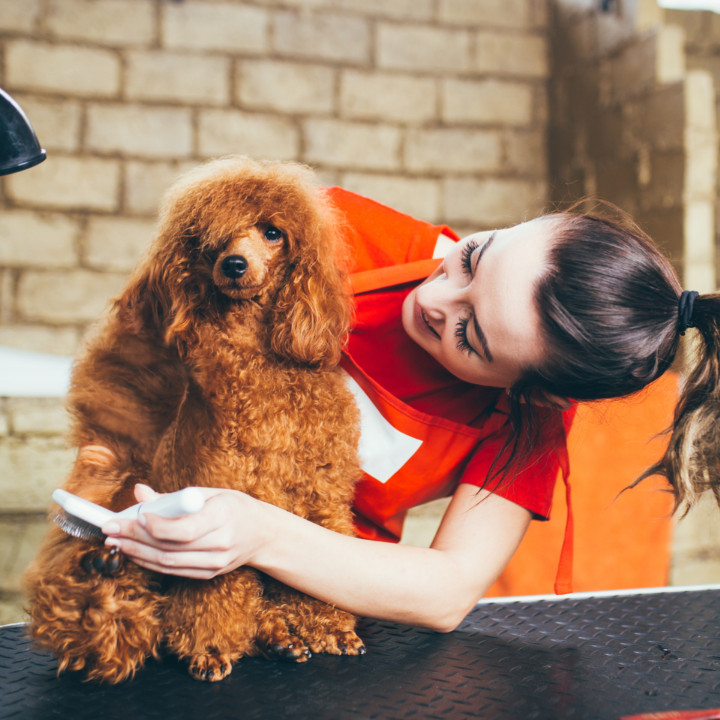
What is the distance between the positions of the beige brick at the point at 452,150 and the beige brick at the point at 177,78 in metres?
0.72

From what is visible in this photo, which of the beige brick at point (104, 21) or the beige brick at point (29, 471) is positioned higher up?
the beige brick at point (104, 21)

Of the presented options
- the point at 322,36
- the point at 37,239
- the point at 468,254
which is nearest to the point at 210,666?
the point at 468,254

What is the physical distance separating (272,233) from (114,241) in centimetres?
181

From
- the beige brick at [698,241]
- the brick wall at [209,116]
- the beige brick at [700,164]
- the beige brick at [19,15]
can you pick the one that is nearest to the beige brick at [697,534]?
the beige brick at [698,241]

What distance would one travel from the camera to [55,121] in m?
2.45

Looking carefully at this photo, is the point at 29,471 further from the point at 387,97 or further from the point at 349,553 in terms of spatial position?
the point at 387,97

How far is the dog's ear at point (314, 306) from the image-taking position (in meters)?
0.88

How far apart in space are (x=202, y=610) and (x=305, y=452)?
0.72ft

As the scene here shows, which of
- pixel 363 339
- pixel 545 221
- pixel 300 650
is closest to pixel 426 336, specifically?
pixel 363 339

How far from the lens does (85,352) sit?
100 centimetres

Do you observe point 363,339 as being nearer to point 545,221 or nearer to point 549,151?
point 545,221

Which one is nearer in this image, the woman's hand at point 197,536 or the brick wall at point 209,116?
the woman's hand at point 197,536

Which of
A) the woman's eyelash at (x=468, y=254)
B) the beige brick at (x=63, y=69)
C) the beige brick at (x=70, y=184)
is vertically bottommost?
the woman's eyelash at (x=468, y=254)

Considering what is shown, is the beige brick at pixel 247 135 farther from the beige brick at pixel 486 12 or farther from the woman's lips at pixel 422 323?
the woman's lips at pixel 422 323
